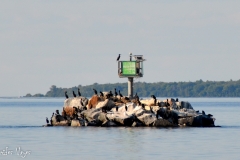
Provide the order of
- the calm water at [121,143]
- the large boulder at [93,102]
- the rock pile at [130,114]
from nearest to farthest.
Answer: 1. the calm water at [121,143]
2. the rock pile at [130,114]
3. the large boulder at [93,102]

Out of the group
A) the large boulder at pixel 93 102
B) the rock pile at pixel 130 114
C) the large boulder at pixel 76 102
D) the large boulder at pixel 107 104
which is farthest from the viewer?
the large boulder at pixel 76 102

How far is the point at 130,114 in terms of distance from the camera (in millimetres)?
64438

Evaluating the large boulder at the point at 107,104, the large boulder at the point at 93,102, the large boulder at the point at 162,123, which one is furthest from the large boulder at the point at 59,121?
the large boulder at the point at 162,123

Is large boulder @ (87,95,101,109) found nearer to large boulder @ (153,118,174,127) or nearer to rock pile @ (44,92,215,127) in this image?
rock pile @ (44,92,215,127)

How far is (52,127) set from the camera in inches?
2677

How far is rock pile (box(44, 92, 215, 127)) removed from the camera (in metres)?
64.4

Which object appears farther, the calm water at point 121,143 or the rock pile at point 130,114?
the rock pile at point 130,114

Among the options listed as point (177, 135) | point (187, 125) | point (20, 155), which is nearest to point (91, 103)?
point (187, 125)

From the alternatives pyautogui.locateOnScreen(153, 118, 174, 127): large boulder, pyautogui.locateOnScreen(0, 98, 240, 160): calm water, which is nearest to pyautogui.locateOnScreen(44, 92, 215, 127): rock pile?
pyautogui.locateOnScreen(153, 118, 174, 127): large boulder

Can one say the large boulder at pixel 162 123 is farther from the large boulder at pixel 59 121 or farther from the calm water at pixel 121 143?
the large boulder at pixel 59 121

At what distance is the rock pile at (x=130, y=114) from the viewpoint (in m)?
64.4

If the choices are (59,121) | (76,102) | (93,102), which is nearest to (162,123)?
(93,102)

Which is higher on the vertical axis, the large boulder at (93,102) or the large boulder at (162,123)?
the large boulder at (93,102)

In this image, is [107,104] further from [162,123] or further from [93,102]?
[162,123]
